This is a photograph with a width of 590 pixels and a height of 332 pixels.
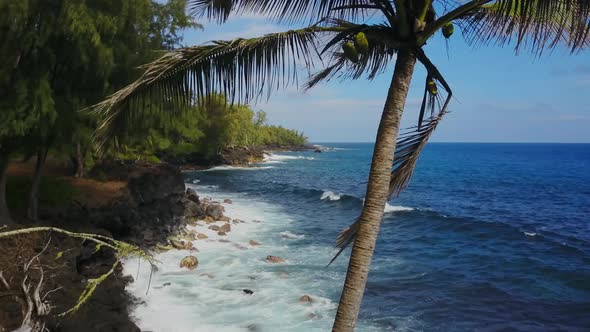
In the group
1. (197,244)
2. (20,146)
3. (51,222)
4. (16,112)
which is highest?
(16,112)

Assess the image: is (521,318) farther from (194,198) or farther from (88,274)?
(194,198)

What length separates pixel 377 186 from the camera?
11.3 feet

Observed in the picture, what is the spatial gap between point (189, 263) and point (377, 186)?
13.2m

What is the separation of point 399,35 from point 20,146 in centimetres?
1198

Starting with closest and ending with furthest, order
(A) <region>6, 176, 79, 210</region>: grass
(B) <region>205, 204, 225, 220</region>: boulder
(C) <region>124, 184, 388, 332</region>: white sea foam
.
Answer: (C) <region>124, 184, 388, 332</region>: white sea foam → (A) <region>6, 176, 79, 210</region>: grass → (B) <region>205, 204, 225, 220</region>: boulder

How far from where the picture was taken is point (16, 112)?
10758mm

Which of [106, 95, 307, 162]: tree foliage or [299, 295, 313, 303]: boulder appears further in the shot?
[106, 95, 307, 162]: tree foliage

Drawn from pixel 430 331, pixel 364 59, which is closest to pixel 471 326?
pixel 430 331

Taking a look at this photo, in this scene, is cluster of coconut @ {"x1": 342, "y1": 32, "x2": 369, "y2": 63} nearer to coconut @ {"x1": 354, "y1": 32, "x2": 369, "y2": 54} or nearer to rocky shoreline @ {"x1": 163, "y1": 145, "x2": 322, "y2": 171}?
coconut @ {"x1": 354, "y1": 32, "x2": 369, "y2": 54}

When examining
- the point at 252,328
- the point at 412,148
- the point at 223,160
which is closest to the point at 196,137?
the point at 252,328

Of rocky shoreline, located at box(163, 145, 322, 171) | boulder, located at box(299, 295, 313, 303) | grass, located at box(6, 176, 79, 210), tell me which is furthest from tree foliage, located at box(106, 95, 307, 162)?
boulder, located at box(299, 295, 313, 303)

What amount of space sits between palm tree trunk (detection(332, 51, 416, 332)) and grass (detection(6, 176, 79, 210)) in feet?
52.0

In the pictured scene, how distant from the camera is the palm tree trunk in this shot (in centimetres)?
342

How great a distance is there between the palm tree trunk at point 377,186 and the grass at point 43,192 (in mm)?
15863
